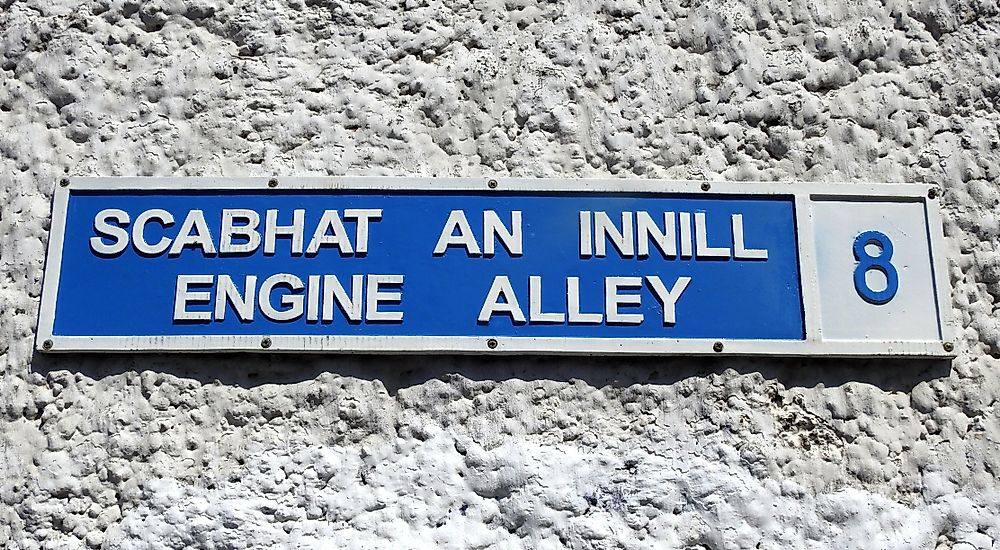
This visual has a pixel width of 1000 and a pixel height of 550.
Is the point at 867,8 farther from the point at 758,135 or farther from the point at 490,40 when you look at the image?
the point at 490,40

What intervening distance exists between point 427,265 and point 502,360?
238mm

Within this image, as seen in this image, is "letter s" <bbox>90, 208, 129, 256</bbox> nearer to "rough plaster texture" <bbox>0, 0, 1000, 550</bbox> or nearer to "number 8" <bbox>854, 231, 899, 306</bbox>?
"rough plaster texture" <bbox>0, 0, 1000, 550</bbox>

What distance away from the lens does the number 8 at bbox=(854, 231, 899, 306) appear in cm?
213

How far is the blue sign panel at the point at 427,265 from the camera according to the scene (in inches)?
81.6

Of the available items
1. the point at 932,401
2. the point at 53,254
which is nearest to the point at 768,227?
the point at 932,401

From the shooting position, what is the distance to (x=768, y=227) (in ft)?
7.14

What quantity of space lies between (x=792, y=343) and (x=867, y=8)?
2.78 feet

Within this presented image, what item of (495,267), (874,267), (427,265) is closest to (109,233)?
(427,265)

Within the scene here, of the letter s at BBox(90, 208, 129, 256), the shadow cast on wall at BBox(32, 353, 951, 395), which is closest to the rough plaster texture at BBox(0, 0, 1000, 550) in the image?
the shadow cast on wall at BBox(32, 353, 951, 395)

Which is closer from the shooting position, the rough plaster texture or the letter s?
the rough plaster texture

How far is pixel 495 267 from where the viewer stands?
2117 mm

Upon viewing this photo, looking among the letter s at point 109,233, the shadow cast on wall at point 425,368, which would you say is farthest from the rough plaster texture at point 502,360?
the letter s at point 109,233

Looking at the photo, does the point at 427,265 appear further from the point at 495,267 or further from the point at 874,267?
the point at 874,267

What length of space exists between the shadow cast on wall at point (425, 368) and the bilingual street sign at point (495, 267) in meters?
0.03
